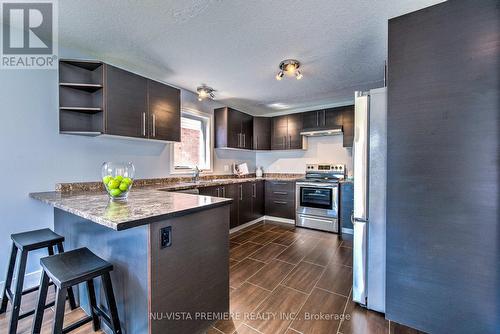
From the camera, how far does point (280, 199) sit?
4430 millimetres

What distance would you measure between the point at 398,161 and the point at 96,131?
291 centimetres

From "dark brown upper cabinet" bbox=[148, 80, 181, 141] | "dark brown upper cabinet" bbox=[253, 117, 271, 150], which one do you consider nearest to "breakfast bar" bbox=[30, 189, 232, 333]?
"dark brown upper cabinet" bbox=[148, 80, 181, 141]

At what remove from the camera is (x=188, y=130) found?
12.5 ft

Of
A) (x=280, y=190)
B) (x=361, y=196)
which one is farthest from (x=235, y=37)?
(x=280, y=190)

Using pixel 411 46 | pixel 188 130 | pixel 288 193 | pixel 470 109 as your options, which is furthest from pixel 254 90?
pixel 470 109

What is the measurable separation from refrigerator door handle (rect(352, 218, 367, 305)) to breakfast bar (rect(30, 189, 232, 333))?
1.13 meters

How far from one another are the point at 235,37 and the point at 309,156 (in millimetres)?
3242

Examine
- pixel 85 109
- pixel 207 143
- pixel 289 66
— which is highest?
pixel 289 66

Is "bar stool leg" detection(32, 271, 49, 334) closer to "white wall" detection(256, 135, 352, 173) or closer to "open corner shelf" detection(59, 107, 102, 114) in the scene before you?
"open corner shelf" detection(59, 107, 102, 114)

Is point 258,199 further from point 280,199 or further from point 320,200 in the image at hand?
point 320,200

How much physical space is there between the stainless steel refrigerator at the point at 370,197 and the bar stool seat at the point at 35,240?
8.08 feet

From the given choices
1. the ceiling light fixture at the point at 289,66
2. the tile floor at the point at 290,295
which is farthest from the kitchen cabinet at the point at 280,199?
the ceiling light fixture at the point at 289,66

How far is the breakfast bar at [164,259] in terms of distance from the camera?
1.17m

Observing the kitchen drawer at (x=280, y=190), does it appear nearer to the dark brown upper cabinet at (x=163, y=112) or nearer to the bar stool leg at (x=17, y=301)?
the dark brown upper cabinet at (x=163, y=112)
